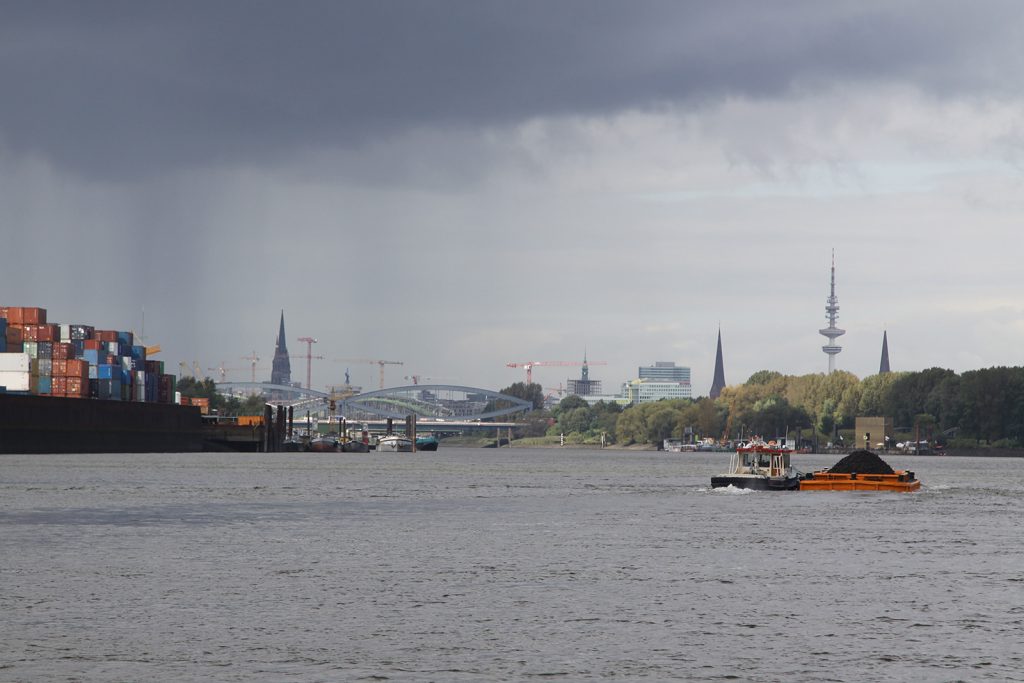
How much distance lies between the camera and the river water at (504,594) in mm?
29641

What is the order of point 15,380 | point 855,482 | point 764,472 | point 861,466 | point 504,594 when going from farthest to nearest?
point 15,380, point 861,466, point 764,472, point 855,482, point 504,594

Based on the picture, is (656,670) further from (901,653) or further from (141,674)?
(141,674)

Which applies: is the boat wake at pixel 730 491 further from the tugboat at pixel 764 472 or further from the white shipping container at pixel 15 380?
the white shipping container at pixel 15 380

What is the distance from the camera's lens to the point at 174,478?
4803 inches

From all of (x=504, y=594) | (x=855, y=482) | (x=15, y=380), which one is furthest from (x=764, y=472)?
(x=15, y=380)

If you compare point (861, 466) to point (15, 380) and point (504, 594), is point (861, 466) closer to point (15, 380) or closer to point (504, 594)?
point (504, 594)

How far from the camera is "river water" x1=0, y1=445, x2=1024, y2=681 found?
2964 centimetres

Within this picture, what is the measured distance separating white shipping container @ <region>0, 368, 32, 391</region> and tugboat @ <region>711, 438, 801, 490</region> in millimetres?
123530

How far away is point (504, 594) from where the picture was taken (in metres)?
40.6

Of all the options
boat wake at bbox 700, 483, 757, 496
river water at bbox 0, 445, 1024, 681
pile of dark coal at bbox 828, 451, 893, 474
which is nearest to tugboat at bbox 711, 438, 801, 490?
boat wake at bbox 700, 483, 757, 496

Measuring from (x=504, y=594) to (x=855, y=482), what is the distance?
6803 cm

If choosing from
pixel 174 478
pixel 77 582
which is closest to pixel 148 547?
pixel 77 582

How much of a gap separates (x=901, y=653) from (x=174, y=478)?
9860 centimetres

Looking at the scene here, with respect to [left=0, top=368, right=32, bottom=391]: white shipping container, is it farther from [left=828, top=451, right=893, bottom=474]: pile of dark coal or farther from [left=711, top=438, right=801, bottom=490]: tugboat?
[left=828, top=451, right=893, bottom=474]: pile of dark coal
